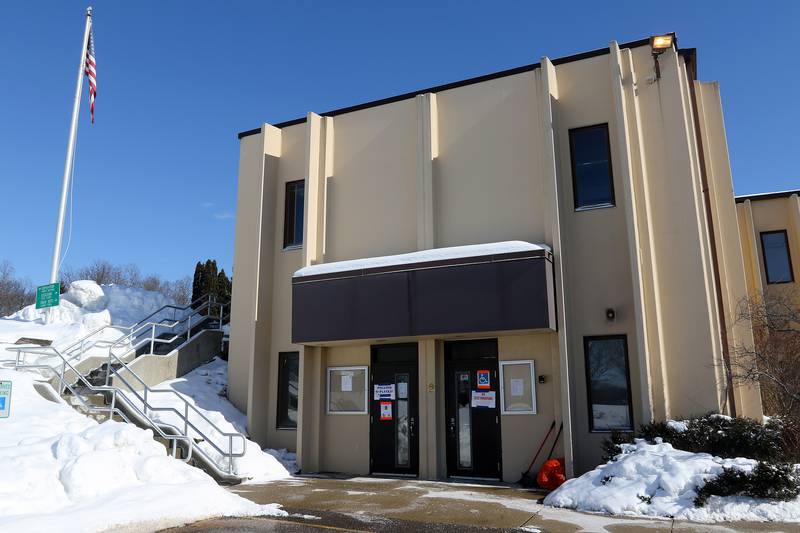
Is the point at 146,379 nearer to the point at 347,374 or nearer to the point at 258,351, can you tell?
the point at 258,351

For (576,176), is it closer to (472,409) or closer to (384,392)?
(472,409)

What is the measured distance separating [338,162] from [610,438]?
31.7 feet

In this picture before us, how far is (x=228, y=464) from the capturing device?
13453 mm

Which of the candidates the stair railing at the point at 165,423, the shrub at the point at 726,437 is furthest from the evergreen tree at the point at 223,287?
the shrub at the point at 726,437

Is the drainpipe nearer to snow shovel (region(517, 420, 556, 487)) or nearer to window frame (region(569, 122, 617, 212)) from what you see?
window frame (region(569, 122, 617, 212))

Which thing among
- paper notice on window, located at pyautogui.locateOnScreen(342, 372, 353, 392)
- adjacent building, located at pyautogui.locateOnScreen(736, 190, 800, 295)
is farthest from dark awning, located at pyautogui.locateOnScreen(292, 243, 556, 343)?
adjacent building, located at pyautogui.locateOnScreen(736, 190, 800, 295)

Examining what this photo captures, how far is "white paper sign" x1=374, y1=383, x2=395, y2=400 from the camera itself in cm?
1521

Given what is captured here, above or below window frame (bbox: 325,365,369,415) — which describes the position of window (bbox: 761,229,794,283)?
above

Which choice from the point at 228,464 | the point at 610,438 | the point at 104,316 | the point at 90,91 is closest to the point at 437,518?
the point at 610,438

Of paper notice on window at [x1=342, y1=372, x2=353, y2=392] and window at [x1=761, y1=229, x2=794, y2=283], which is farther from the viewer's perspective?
window at [x1=761, y1=229, x2=794, y2=283]

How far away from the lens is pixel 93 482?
9555 mm

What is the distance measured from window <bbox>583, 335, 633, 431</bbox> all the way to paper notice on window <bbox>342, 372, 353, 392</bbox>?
18.8 ft

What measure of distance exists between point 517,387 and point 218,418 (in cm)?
741

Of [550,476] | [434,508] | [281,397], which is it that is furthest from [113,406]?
[550,476]
